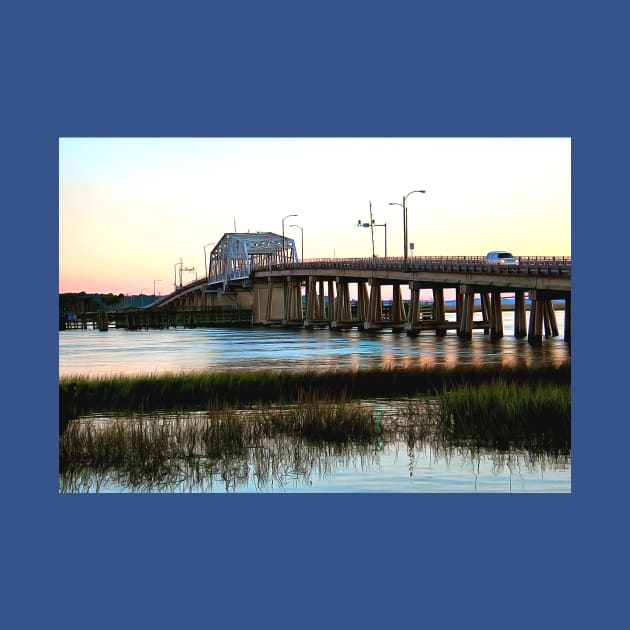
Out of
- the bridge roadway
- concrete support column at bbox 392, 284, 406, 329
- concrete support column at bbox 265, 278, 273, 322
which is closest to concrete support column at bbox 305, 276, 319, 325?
the bridge roadway

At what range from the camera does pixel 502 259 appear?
6494 cm

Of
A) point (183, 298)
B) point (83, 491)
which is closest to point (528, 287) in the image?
point (83, 491)

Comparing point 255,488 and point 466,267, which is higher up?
point 466,267

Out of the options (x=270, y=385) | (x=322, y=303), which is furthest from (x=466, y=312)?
(x=270, y=385)

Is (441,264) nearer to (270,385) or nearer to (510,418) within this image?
(270,385)

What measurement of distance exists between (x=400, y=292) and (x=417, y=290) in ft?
37.5

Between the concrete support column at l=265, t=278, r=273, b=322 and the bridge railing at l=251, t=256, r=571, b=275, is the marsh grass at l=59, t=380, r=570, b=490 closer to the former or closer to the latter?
the bridge railing at l=251, t=256, r=571, b=275

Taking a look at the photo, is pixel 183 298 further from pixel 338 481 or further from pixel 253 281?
pixel 338 481

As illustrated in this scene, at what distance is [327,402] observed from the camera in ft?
80.5

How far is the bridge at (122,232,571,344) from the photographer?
6100cm

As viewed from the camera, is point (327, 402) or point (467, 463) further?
point (327, 402)

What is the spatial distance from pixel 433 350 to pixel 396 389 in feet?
80.4

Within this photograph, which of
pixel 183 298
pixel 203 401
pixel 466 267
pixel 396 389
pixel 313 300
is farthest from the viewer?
pixel 183 298

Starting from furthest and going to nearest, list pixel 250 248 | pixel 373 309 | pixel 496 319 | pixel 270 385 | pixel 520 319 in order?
pixel 250 248 < pixel 373 309 < pixel 496 319 < pixel 520 319 < pixel 270 385
